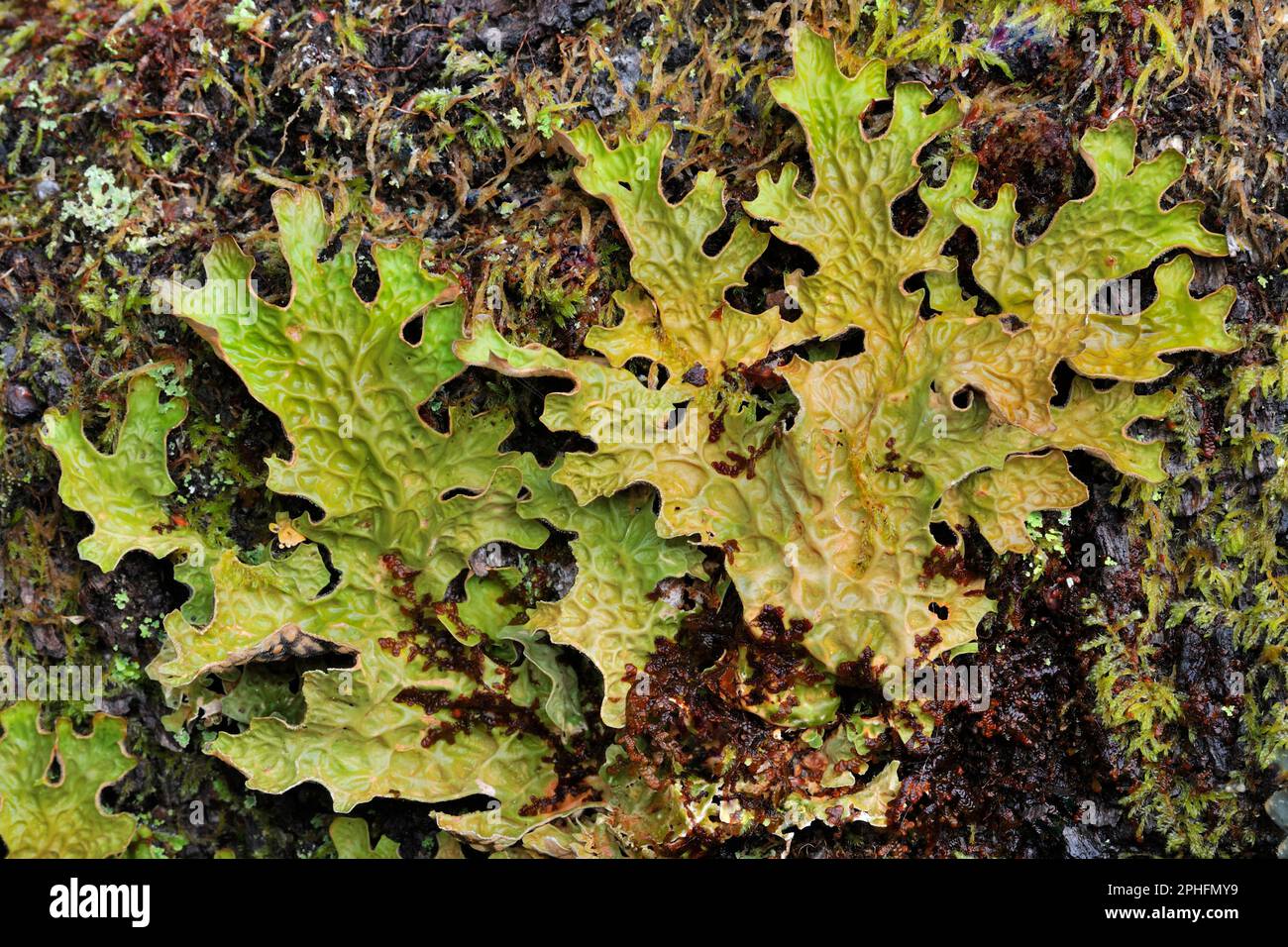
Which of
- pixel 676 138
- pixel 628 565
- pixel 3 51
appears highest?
pixel 3 51

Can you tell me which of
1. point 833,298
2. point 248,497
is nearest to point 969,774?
point 833,298

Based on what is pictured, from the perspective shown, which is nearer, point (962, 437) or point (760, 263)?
point (962, 437)

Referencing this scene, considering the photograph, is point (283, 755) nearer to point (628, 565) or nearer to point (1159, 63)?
point (628, 565)

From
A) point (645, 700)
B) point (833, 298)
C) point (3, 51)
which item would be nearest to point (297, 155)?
point (3, 51)

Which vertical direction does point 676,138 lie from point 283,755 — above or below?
above

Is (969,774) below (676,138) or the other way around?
below

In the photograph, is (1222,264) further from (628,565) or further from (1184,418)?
(628,565)
